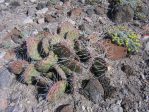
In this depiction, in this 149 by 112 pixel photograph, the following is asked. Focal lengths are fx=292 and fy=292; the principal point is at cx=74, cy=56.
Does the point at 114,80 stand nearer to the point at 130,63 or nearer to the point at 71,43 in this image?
the point at 130,63

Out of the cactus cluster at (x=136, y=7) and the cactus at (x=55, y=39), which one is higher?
the cactus at (x=55, y=39)

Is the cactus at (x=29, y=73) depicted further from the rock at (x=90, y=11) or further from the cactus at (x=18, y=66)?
the rock at (x=90, y=11)

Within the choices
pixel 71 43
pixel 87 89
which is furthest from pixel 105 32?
pixel 87 89

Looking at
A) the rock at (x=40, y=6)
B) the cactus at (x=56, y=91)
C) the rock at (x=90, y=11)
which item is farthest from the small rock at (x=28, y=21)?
the cactus at (x=56, y=91)

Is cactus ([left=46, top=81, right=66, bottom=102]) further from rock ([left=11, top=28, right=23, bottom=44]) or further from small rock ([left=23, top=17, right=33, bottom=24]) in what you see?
small rock ([left=23, top=17, right=33, bottom=24])

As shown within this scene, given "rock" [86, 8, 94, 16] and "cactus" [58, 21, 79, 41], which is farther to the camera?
"rock" [86, 8, 94, 16]

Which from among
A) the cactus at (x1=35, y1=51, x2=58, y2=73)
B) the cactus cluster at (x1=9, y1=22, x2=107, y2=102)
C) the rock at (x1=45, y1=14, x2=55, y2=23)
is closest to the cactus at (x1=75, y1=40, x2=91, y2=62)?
the cactus cluster at (x1=9, y1=22, x2=107, y2=102)
